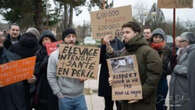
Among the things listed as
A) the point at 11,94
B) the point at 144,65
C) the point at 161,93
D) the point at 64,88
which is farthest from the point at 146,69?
the point at 11,94

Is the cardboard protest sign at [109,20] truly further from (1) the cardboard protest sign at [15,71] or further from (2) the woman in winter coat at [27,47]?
(1) the cardboard protest sign at [15,71]

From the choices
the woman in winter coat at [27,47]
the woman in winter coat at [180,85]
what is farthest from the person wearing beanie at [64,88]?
the woman in winter coat at [180,85]

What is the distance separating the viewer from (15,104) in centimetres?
377

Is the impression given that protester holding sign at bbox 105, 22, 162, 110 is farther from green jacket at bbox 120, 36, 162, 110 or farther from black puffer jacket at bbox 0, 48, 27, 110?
black puffer jacket at bbox 0, 48, 27, 110

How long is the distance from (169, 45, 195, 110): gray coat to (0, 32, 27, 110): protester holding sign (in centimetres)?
228

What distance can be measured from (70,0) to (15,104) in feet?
53.8

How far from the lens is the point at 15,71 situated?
363cm

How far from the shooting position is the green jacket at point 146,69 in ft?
10.9

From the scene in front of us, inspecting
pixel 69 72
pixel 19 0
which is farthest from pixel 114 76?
pixel 19 0

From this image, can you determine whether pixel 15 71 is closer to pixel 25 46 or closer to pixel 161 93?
pixel 25 46

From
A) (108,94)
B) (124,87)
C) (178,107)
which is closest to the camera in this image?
(124,87)

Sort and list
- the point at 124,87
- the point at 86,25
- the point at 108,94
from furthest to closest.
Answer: the point at 86,25, the point at 108,94, the point at 124,87

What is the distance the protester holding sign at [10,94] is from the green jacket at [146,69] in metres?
1.51

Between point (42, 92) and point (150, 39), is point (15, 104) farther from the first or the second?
point (150, 39)
